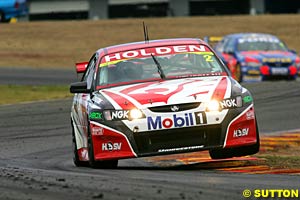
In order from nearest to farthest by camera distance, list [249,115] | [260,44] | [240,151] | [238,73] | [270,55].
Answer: [249,115]
[240,151]
[270,55]
[238,73]
[260,44]

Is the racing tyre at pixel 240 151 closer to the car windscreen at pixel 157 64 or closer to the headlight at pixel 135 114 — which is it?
the car windscreen at pixel 157 64

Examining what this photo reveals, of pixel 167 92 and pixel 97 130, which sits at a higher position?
pixel 167 92

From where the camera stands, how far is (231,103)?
889 cm

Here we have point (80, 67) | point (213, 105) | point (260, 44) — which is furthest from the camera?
point (260, 44)

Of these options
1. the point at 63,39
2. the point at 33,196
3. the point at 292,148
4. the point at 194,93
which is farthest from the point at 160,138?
the point at 63,39

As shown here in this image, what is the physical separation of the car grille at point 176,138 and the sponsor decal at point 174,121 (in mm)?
49

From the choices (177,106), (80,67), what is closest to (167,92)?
(177,106)

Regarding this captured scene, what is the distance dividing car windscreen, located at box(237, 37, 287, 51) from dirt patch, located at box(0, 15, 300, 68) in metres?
10.3

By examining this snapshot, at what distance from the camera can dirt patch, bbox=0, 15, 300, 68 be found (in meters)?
34.1

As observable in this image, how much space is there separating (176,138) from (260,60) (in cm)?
1301

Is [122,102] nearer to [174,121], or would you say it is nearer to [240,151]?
[174,121]

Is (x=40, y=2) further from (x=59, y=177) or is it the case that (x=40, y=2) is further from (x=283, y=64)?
(x=59, y=177)

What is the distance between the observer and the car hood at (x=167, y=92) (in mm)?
8766

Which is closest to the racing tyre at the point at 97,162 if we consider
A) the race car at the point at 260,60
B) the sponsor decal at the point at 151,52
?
the sponsor decal at the point at 151,52
